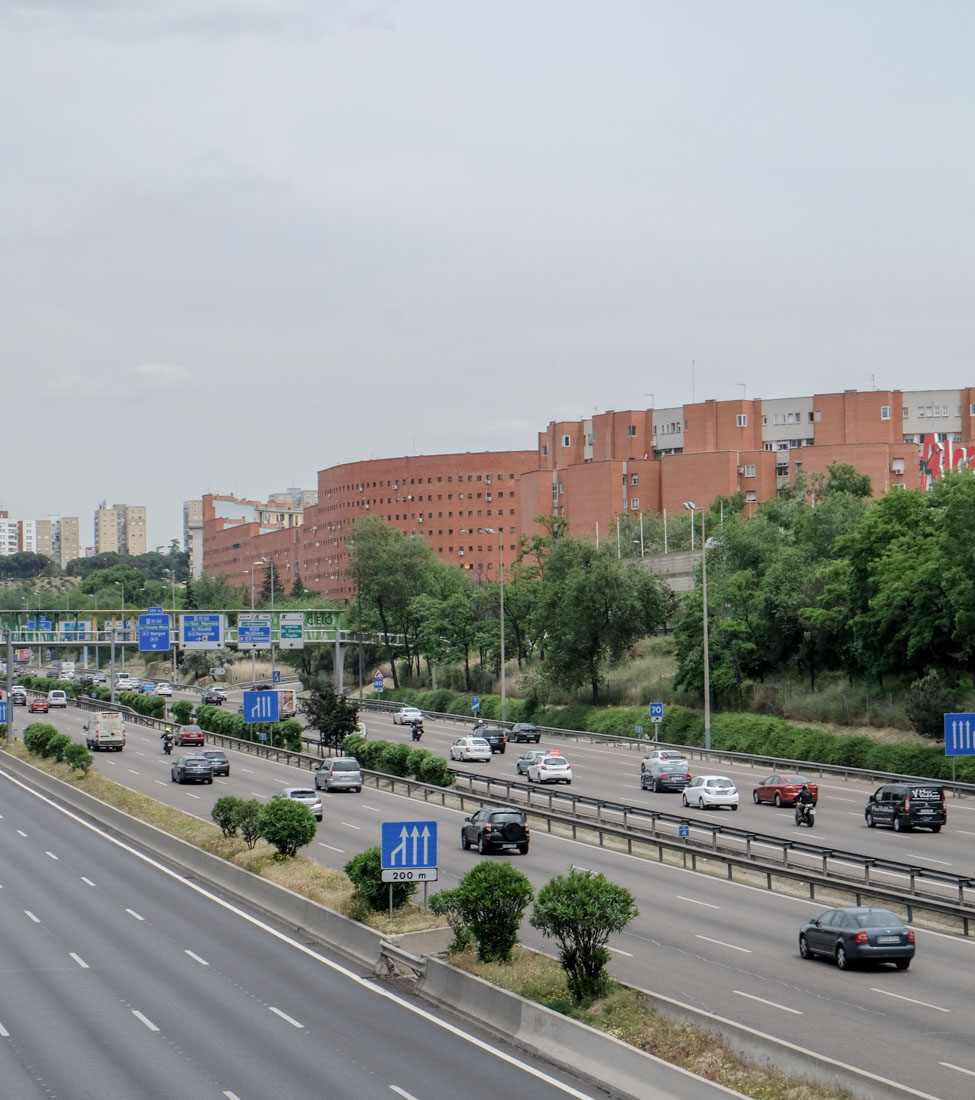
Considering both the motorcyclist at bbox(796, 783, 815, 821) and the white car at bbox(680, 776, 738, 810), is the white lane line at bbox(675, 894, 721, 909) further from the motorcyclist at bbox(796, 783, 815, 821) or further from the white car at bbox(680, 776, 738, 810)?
the white car at bbox(680, 776, 738, 810)

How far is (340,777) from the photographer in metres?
57.1

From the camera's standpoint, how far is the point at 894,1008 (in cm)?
2172

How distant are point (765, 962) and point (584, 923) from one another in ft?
18.6

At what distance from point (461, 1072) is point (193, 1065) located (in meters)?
3.58

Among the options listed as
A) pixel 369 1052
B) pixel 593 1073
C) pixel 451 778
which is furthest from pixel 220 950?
pixel 451 778

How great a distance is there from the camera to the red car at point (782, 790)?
50.4 m

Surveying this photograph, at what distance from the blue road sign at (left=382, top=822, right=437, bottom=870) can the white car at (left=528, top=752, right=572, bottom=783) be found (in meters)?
31.5

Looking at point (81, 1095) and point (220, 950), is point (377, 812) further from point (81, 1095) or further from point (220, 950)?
point (81, 1095)

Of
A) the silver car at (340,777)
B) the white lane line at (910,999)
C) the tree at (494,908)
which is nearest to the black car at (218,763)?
the silver car at (340,777)

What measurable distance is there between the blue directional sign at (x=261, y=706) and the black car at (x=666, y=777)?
883 inches

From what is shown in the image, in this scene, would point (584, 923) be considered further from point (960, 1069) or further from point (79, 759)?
point (79, 759)

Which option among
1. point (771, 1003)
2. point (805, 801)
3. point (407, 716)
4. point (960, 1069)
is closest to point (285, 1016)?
point (771, 1003)

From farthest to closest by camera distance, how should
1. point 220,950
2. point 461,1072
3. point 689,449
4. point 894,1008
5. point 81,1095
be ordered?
1. point 689,449
2. point 220,950
3. point 894,1008
4. point 461,1072
5. point 81,1095

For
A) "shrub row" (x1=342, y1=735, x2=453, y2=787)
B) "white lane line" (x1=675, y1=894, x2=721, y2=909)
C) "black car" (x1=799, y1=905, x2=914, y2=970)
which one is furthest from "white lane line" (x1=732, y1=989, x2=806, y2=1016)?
"shrub row" (x1=342, y1=735, x2=453, y2=787)
